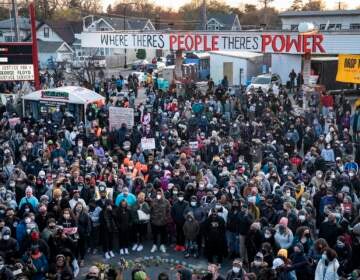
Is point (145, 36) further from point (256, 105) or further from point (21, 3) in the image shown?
point (21, 3)

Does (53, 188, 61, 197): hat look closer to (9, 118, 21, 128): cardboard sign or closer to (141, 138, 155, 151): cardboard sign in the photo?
(141, 138, 155, 151): cardboard sign

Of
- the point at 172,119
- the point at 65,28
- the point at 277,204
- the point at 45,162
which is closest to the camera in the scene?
the point at 277,204

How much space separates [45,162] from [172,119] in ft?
22.6

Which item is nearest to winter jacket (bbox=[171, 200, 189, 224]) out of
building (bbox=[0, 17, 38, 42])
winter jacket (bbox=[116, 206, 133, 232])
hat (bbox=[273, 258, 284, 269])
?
winter jacket (bbox=[116, 206, 133, 232])

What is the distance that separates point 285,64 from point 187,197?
75.6 ft

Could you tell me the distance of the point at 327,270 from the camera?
31.2 ft

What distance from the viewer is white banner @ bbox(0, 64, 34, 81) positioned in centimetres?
2378

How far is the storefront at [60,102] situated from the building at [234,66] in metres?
17.2

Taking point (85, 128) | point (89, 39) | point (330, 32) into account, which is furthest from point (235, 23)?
point (85, 128)

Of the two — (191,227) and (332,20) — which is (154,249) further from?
(332,20)

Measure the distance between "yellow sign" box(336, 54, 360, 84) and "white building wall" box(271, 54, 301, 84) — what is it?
10.6m

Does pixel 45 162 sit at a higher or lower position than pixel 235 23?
lower

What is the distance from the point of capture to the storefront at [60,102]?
2194 cm

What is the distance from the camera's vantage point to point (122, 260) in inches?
463
